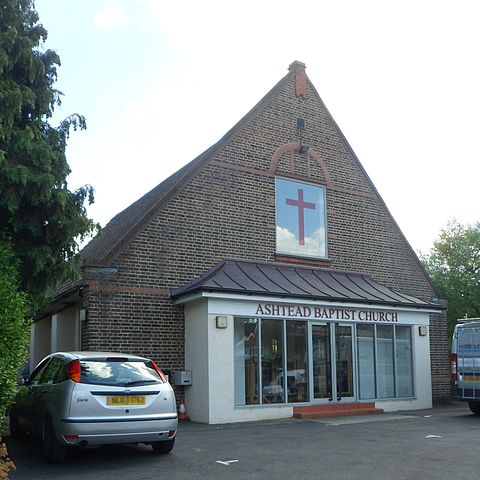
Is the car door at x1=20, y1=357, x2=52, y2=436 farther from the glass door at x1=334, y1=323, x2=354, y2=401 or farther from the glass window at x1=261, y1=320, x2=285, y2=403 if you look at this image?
the glass door at x1=334, y1=323, x2=354, y2=401

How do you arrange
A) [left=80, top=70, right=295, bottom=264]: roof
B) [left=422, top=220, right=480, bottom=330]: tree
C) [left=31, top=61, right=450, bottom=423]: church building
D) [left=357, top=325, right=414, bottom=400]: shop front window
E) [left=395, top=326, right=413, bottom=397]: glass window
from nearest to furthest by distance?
[left=31, top=61, right=450, bottom=423]: church building < [left=80, top=70, right=295, bottom=264]: roof < [left=357, top=325, right=414, bottom=400]: shop front window < [left=395, top=326, right=413, bottom=397]: glass window < [left=422, top=220, right=480, bottom=330]: tree

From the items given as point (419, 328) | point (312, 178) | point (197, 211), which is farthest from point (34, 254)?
point (419, 328)

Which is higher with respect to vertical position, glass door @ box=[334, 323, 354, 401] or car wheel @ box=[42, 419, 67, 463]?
glass door @ box=[334, 323, 354, 401]

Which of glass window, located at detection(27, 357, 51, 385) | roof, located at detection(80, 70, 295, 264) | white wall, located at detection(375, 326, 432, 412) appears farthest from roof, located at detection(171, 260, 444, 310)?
glass window, located at detection(27, 357, 51, 385)

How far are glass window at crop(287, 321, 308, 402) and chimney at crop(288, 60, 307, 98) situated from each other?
726 centimetres

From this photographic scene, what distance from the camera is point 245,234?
16641 millimetres

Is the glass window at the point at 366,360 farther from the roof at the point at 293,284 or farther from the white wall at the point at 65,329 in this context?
the white wall at the point at 65,329

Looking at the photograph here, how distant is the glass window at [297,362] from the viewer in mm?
15180

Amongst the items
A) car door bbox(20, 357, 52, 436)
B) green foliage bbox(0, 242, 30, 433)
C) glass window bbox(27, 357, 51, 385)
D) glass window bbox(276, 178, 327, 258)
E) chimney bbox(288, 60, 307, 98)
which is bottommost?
car door bbox(20, 357, 52, 436)

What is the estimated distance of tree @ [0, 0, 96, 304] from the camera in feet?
30.8

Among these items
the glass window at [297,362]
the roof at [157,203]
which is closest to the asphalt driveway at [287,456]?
the glass window at [297,362]

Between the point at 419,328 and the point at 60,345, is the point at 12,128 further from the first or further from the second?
the point at 419,328

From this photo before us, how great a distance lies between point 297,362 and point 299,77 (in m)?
8.69

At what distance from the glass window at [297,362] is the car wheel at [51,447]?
292 inches
